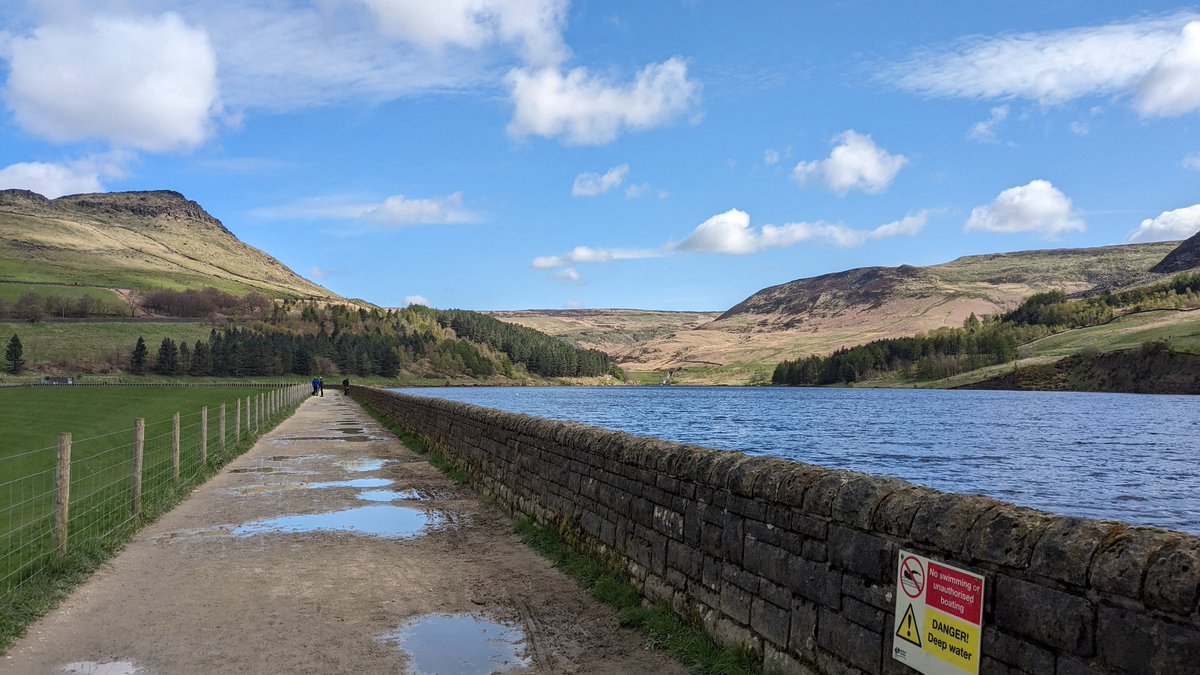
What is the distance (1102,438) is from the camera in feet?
168

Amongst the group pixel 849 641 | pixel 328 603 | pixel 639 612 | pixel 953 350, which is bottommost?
pixel 328 603

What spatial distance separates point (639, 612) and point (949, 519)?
3664 millimetres

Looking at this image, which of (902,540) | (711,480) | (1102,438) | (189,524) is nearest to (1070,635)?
(902,540)

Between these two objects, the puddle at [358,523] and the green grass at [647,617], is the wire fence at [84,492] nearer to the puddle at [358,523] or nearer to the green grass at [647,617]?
the puddle at [358,523]

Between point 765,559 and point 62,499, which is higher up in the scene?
point 765,559

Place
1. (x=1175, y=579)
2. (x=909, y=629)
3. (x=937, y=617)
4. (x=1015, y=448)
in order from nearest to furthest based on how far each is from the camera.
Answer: (x=1175, y=579)
(x=937, y=617)
(x=909, y=629)
(x=1015, y=448)

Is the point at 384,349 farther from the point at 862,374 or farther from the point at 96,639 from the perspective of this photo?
the point at 96,639

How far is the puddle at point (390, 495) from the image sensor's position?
1480 cm

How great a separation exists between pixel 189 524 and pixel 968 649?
11.0m

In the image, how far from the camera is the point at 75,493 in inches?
557

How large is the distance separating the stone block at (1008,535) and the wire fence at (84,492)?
7843 mm

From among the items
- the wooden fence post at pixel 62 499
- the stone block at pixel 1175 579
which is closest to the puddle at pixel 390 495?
the wooden fence post at pixel 62 499

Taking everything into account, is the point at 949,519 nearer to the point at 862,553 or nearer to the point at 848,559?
the point at 862,553

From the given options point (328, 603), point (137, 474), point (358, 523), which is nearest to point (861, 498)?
point (328, 603)
